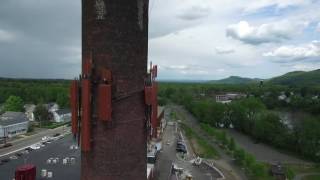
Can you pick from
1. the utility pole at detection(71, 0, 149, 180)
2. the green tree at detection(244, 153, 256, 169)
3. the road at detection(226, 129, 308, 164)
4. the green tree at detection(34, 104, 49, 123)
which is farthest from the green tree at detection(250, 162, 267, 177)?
the green tree at detection(34, 104, 49, 123)

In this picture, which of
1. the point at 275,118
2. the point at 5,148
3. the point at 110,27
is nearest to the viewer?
the point at 110,27

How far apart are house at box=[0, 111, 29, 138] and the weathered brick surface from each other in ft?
182

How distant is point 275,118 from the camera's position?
2362 inches

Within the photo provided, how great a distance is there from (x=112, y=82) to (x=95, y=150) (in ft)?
5.02

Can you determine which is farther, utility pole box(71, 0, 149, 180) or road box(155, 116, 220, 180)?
road box(155, 116, 220, 180)

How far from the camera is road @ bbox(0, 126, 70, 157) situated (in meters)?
47.2

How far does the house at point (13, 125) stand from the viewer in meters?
58.6

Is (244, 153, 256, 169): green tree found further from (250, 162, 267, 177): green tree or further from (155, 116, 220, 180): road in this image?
(155, 116, 220, 180): road

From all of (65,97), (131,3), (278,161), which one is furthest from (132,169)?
(65,97)

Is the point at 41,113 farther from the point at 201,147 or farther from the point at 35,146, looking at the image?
the point at 201,147

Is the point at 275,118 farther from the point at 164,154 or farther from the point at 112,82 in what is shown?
the point at 112,82

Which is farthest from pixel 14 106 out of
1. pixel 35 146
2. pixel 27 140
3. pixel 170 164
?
pixel 170 164

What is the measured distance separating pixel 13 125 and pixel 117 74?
57447 mm

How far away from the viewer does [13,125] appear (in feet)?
197
